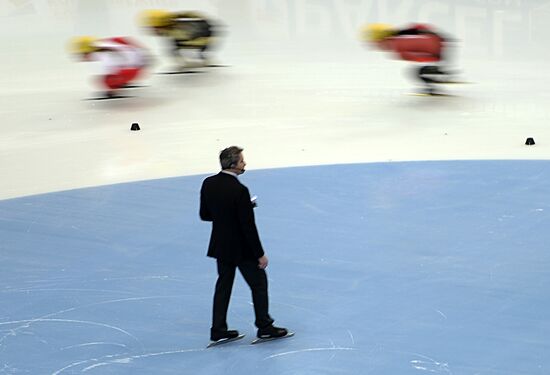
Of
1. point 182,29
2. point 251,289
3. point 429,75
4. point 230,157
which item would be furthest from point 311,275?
point 182,29

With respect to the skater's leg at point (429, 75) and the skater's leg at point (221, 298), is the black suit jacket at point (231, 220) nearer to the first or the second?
the skater's leg at point (221, 298)

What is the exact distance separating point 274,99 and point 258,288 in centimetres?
1009

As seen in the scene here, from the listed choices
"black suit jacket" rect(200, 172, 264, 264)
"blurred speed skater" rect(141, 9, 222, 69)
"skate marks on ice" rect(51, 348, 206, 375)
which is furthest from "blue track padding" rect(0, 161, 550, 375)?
"blurred speed skater" rect(141, 9, 222, 69)

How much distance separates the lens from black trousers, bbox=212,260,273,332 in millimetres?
8375

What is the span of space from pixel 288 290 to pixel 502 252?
6.78 feet

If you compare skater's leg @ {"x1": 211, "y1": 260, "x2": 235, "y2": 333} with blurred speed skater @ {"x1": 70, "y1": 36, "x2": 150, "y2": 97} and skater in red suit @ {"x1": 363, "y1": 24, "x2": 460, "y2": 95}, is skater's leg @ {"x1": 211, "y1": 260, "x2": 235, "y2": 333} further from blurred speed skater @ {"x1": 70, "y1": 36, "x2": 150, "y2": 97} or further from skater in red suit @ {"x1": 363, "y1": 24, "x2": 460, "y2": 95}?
blurred speed skater @ {"x1": 70, "y1": 36, "x2": 150, "y2": 97}

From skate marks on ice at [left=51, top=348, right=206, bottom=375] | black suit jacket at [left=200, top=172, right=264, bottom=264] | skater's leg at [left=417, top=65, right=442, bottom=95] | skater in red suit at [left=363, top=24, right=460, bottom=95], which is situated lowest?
skate marks on ice at [left=51, top=348, right=206, bottom=375]

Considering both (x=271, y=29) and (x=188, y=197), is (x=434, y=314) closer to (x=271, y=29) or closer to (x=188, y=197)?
(x=188, y=197)

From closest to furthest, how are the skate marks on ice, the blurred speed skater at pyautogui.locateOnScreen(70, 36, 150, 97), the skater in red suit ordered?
the skate marks on ice, the skater in red suit, the blurred speed skater at pyautogui.locateOnScreen(70, 36, 150, 97)

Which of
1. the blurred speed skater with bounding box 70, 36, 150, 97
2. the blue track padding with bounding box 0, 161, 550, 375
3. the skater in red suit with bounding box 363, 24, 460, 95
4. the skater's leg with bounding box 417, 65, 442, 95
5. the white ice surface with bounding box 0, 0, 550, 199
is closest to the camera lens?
the blue track padding with bounding box 0, 161, 550, 375

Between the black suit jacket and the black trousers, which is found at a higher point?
the black suit jacket

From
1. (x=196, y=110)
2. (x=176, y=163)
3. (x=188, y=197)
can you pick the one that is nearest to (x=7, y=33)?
(x=196, y=110)

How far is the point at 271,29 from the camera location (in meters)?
24.5

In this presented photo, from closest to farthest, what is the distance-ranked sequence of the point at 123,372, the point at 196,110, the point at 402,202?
1. the point at 123,372
2. the point at 402,202
3. the point at 196,110
